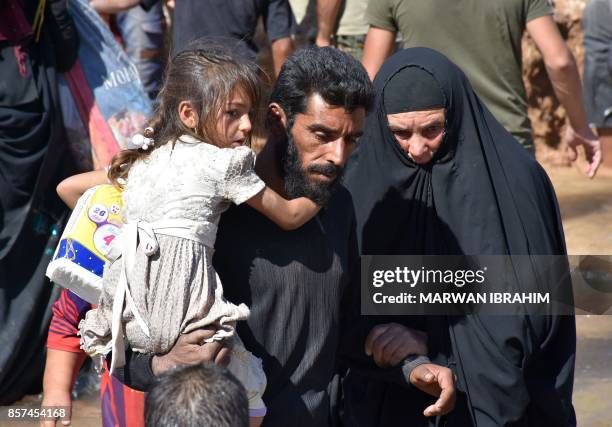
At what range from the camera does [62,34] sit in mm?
5207

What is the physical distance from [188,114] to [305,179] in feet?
1.09

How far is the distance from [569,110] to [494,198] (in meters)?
2.14

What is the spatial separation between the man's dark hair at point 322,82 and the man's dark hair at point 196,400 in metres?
0.97

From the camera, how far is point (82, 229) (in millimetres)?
2943

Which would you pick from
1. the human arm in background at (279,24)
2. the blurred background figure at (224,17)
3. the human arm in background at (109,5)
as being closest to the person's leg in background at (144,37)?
the blurred background figure at (224,17)

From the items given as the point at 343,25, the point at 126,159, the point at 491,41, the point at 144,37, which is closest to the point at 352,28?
the point at 343,25

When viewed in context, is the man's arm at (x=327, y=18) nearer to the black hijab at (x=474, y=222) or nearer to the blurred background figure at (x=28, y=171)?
the blurred background figure at (x=28, y=171)

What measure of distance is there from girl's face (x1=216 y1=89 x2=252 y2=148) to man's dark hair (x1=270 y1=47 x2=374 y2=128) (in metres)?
0.24

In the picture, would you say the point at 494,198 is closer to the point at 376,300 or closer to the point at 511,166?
the point at 511,166

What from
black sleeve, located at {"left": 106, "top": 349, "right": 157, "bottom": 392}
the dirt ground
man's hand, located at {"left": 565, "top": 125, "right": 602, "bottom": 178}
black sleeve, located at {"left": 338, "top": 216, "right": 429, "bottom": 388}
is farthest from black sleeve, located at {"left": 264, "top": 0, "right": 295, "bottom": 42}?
black sleeve, located at {"left": 106, "top": 349, "right": 157, "bottom": 392}

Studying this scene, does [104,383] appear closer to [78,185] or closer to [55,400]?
[55,400]

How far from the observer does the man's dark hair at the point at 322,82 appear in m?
3.01

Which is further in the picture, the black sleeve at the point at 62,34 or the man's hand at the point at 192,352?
the black sleeve at the point at 62,34

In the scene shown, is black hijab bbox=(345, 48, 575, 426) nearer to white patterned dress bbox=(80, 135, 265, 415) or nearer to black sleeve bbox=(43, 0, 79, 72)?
white patterned dress bbox=(80, 135, 265, 415)
